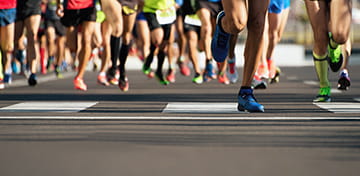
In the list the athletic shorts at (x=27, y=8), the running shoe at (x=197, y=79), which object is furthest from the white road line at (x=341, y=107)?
the running shoe at (x=197, y=79)

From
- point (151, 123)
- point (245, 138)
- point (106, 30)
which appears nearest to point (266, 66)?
point (106, 30)

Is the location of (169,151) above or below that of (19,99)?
above

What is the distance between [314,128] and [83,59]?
262 inches

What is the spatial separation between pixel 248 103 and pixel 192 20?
7446mm

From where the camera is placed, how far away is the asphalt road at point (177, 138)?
4676 mm

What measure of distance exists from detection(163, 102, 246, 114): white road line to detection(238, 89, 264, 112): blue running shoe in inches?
4.2

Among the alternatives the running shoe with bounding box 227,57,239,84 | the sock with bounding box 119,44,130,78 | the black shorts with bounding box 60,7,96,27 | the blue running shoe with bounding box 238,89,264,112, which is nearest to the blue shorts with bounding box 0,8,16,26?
the black shorts with bounding box 60,7,96,27

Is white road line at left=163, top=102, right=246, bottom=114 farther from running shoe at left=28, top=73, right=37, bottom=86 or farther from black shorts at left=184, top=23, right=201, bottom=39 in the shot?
black shorts at left=184, top=23, right=201, bottom=39

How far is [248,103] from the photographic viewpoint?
26.3 ft

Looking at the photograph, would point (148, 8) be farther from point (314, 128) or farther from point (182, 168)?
point (182, 168)

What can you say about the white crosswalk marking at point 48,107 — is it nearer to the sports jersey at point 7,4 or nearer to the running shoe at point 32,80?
the sports jersey at point 7,4

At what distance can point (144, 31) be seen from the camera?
1634 centimetres

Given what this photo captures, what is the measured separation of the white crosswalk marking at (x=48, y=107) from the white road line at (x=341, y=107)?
7.06 ft

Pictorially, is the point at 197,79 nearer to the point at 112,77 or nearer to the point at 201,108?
the point at 112,77
